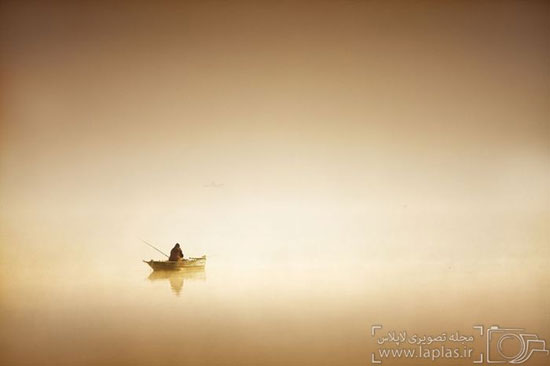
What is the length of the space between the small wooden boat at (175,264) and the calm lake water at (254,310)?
1.6 inches

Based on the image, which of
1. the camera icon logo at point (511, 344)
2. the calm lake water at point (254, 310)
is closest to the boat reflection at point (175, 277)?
the calm lake water at point (254, 310)

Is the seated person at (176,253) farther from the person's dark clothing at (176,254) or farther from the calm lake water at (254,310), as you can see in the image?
the calm lake water at (254,310)

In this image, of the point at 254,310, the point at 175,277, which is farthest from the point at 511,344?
the point at 175,277

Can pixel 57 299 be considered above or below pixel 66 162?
below

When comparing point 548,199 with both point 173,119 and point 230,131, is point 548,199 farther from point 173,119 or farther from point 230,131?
point 173,119

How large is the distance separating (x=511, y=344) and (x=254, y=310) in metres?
1.66

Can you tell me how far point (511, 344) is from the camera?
3.61 metres

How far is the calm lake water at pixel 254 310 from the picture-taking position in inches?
139

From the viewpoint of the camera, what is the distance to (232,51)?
3.72m

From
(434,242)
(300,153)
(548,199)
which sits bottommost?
(434,242)

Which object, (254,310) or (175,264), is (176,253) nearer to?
(175,264)

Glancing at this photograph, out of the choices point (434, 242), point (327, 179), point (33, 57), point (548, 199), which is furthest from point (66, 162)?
point (548, 199)

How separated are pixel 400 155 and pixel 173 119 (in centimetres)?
150

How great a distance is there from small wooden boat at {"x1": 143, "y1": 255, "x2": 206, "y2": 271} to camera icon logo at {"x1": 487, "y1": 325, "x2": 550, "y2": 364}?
6.25ft
